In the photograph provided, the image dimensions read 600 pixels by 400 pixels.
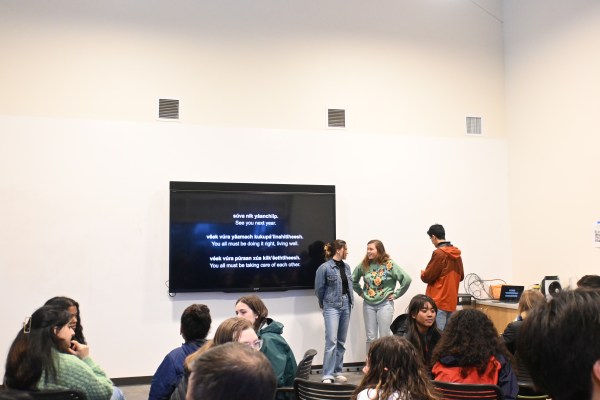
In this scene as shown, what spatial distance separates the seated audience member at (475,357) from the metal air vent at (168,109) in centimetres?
432

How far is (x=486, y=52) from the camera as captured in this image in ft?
24.7

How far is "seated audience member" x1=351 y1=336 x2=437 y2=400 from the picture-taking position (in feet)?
7.59

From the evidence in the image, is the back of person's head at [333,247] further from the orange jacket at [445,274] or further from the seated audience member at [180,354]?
the seated audience member at [180,354]

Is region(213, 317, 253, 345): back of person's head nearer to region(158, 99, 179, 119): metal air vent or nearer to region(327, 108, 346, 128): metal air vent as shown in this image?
region(158, 99, 179, 119): metal air vent

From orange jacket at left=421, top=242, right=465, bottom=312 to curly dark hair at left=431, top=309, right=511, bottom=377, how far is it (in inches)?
125

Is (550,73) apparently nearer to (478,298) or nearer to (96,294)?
(478,298)

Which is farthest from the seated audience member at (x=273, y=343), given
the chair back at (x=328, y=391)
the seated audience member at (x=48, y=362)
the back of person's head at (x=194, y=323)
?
the seated audience member at (x=48, y=362)

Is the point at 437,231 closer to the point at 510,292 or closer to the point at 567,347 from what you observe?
the point at 510,292

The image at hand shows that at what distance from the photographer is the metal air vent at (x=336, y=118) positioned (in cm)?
688

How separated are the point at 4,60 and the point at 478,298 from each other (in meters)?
6.05

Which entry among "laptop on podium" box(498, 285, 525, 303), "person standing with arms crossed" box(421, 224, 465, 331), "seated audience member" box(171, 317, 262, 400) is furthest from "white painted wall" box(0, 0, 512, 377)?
"seated audience member" box(171, 317, 262, 400)

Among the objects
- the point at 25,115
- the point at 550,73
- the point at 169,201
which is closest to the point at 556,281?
the point at 550,73

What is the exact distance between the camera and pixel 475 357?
9.75 ft

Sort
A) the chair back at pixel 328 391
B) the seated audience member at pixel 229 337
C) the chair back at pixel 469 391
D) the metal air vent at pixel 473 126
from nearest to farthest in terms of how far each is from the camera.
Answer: the seated audience member at pixel 229 337 < the chair back at pixel 469 391 < the chair back at pixel 328 391 < the metal air vent at pixel 473 126
